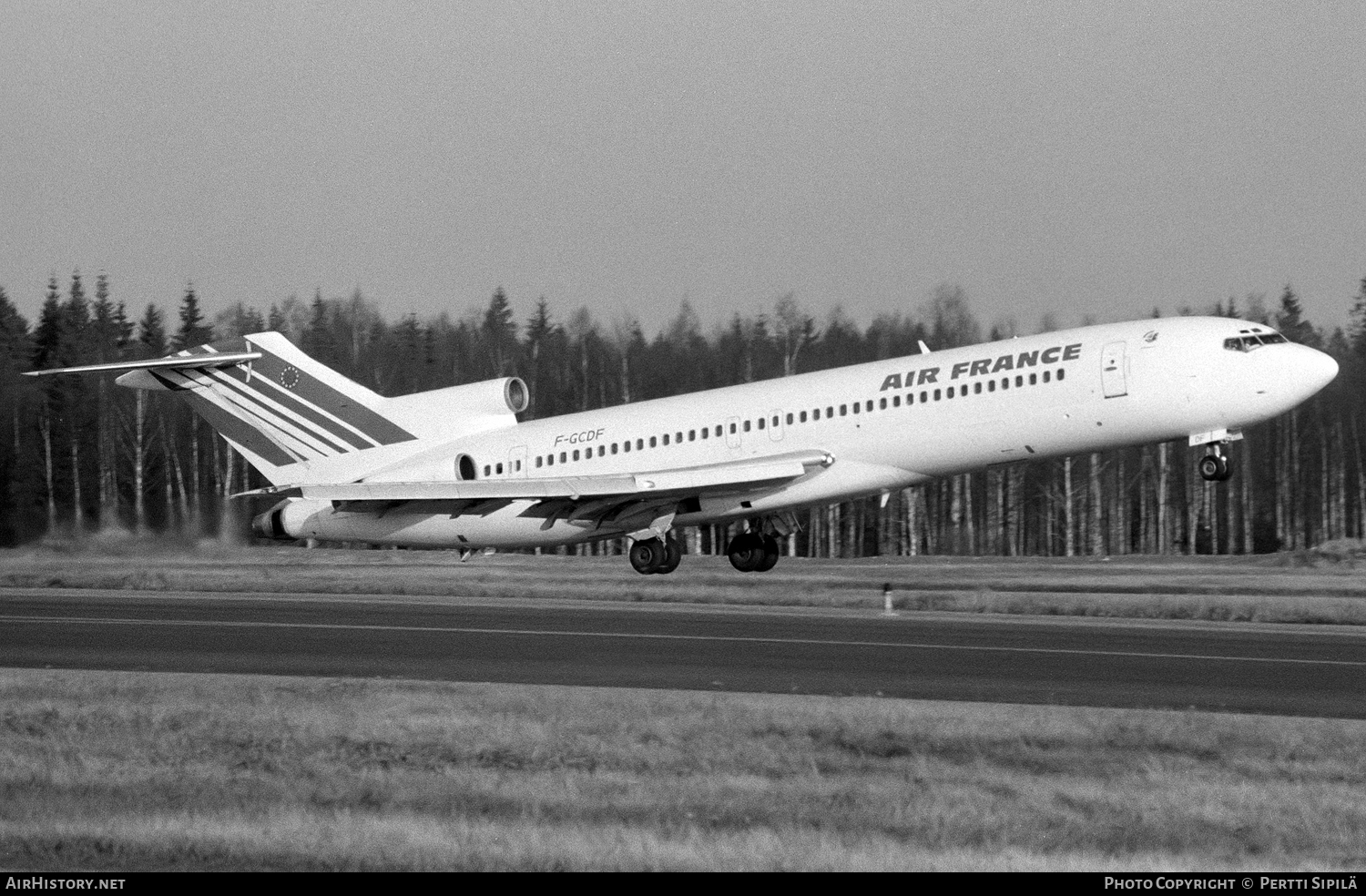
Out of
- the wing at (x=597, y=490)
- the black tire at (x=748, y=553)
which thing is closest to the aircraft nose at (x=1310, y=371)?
the wing at (x=597, y=490)

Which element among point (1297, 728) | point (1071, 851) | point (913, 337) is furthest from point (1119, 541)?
point (1071, 851)

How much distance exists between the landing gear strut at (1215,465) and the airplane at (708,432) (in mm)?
35

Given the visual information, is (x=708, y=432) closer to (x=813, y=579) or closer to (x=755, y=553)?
(x=755, y=553)

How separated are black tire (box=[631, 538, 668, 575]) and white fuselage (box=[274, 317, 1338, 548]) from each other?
0.85m

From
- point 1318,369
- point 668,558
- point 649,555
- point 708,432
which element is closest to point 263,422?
point 649,555

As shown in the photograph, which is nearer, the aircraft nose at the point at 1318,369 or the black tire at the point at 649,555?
the aircraft nose at the point at 1318,369

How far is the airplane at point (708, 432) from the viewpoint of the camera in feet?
93.9

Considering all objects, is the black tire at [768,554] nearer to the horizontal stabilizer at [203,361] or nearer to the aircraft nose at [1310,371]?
the aircraft nose at [1310,371]

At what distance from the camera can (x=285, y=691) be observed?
1627 cm

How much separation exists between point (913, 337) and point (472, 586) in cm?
5441

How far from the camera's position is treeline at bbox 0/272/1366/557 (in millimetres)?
60031

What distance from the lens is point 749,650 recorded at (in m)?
19.7

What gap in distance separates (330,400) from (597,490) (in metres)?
7.76
